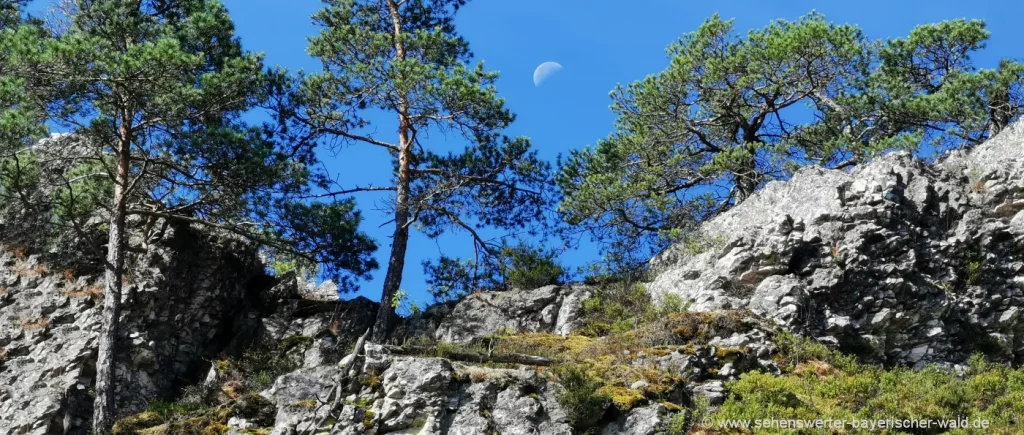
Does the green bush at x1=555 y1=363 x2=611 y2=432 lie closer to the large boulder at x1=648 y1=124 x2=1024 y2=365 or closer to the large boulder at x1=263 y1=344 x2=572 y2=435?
the large boulder at x1=263 y1=344 x2=572 y2=435

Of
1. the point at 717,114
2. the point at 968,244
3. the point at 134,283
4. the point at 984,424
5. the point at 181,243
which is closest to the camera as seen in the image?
the point at 984,424

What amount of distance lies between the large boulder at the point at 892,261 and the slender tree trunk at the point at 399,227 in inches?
211

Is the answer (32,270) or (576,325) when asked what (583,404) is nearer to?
(576,325)

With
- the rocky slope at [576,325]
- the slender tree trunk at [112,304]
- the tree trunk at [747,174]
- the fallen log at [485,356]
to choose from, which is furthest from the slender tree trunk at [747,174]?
the slender tree trunk at [112,304]

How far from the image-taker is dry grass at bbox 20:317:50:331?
696 inches

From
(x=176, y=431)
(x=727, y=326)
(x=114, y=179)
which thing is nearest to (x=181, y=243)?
(x=114, y=179)

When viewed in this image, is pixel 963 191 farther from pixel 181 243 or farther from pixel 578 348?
pixel 181 243

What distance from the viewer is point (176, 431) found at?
46.0 ft

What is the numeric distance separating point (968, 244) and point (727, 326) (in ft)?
16.1

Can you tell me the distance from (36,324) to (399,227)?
712 cm

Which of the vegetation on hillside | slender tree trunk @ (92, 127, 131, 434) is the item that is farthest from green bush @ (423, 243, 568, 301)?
slender tree trunk @ (92, 127, 131, 434)

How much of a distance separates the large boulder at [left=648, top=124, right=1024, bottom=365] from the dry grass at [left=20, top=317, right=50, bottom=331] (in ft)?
37.5

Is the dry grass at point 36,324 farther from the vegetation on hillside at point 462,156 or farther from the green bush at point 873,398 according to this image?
the green bush at point 873,398

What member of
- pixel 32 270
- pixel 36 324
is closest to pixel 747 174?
pixel 36 324
